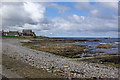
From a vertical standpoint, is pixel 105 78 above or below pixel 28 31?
below

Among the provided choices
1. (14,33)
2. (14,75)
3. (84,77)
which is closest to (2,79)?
(14,75)

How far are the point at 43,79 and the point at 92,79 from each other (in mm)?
3522

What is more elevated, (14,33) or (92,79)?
(14,33)

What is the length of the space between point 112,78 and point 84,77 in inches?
91.0

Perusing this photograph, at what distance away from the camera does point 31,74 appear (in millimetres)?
9391

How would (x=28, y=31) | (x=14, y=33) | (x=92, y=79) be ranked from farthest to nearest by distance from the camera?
(x=28, y=31) < (x=14, y=33) < (x=92, y=79)

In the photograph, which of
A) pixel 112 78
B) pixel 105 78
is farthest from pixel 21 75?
pixel 112 78

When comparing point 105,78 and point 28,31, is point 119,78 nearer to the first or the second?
point 105,78

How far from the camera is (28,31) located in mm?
160375

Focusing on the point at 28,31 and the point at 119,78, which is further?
the point at 28,31

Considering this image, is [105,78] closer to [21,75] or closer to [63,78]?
[63,78]

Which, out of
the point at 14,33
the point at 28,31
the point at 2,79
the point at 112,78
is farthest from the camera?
the point at 28,31

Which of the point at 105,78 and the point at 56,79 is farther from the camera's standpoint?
the point at 105,78

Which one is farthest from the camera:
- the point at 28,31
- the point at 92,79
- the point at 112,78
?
the point at 28,31
